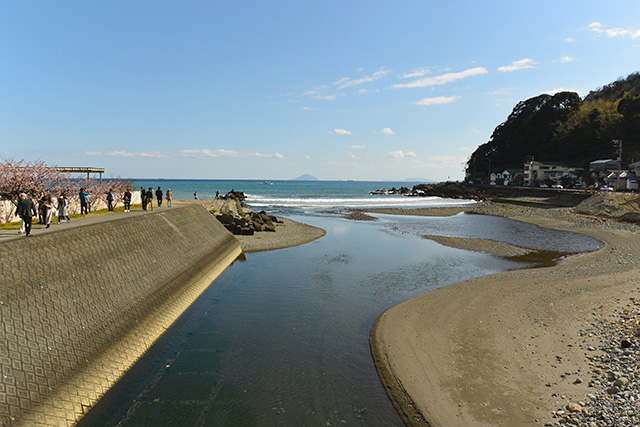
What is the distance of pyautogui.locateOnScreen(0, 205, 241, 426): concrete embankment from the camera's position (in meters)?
7.73

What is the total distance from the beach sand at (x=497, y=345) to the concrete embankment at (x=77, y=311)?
24.5 feet

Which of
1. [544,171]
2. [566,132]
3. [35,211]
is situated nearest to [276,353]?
[35,211]

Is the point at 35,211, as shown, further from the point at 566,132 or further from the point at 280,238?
→ the point at 566,132

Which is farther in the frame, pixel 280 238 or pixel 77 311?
pixel 280 238

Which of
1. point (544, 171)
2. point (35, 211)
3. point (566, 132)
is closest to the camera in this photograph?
point (35, 211)

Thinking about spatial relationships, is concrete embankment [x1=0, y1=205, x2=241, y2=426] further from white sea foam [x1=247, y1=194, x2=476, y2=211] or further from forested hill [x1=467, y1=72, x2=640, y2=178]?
forested hill [x1=467, y1=72, x2=640, y2=178]

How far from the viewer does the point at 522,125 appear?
386 ft

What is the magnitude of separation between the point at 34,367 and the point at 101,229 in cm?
702

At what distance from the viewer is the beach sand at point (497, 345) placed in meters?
8.30

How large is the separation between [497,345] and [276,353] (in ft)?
22.0

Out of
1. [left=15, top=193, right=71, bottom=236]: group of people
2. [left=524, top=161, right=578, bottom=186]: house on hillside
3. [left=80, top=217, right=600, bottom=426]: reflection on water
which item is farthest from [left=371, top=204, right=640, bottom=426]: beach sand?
[left=524, top=161, right=578, bottom=186]: house on hillside

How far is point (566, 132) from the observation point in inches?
4067

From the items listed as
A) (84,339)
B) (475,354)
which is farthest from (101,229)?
(475,354)

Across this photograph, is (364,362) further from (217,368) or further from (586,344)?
(586,344)
